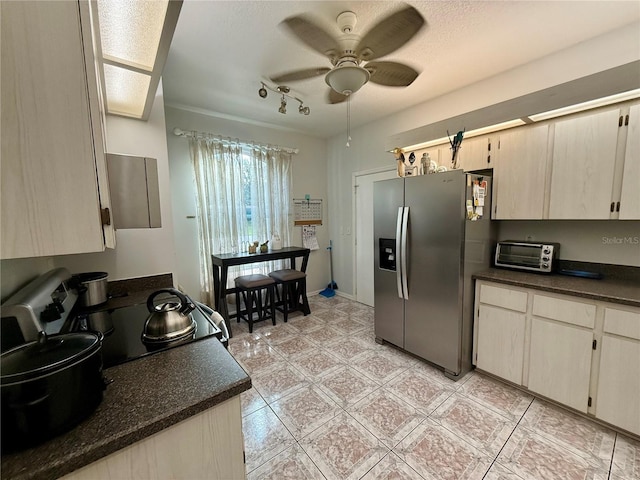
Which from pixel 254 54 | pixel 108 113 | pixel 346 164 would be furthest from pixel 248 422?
pixel 346 164

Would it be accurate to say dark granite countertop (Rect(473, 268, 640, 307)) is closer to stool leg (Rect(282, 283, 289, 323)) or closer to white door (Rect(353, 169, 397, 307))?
white door (Rect(353, 169, 397, 307))

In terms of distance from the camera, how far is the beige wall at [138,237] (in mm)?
1901

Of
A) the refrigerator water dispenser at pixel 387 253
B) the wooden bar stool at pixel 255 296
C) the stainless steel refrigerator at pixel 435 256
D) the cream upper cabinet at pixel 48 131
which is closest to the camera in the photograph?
the cream upper cabinet at pixel 48 131

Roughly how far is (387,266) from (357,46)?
1.89 meters

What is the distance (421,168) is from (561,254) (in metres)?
1.40

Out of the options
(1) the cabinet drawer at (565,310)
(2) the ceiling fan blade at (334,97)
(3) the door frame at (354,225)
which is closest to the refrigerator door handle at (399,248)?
(1) the cabinet drawer at (565,310)

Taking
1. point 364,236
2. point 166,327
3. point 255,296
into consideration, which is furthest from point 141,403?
point 364,236

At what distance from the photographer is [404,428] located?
68.1 inches

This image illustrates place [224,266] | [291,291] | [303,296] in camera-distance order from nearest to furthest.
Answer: [224,266] → [303,296] → [291,291]

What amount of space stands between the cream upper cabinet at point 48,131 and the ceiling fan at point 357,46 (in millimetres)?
1016

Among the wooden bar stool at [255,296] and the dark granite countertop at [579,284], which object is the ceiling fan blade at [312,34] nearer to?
the dark granite countertop at [579,284]

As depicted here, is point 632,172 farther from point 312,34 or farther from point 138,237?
point 138,237

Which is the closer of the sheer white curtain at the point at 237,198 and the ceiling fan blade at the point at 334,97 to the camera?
the ceiling fan blade at the point at 334,97

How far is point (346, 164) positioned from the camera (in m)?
4.22
